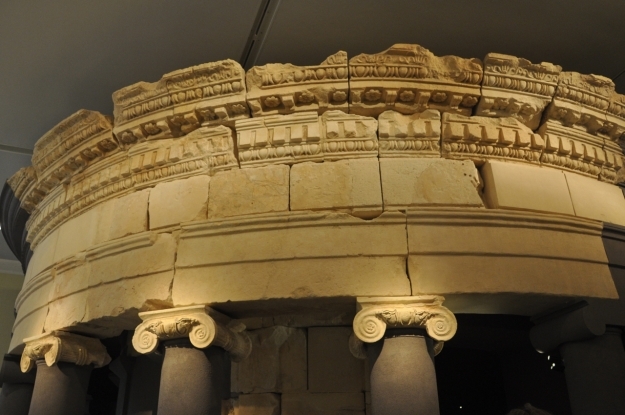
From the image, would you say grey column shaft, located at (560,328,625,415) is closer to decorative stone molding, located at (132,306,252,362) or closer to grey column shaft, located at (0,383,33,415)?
decorative stone molding, located at (132,306,252,362)

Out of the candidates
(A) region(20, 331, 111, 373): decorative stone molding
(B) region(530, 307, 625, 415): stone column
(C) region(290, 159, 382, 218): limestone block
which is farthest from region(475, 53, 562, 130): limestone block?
(A) region(20, 331, 111, 373): decorative stone molding

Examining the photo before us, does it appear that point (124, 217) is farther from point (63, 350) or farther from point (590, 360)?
point (590, 360)

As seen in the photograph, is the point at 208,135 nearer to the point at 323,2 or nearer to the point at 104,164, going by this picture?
the point at 104,164

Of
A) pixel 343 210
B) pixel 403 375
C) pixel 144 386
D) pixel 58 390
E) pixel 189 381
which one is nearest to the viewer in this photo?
pixel 403 375

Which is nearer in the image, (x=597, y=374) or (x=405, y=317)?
(x=405, y=317)

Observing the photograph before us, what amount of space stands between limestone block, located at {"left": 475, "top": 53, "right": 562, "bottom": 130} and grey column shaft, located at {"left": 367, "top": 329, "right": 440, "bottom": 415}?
189cm

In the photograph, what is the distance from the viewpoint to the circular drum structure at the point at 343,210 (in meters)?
3.23

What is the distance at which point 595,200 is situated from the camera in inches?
151

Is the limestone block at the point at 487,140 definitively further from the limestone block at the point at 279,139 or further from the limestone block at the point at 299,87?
the limestone block at the point at 279,139

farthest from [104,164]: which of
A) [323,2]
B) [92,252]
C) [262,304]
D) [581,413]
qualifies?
[581,413]

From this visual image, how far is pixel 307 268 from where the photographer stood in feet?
10.7

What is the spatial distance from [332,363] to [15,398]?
3362 mm

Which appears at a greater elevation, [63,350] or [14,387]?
[63,350]

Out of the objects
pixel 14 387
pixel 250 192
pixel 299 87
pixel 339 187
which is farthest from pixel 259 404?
pixel 14 387
